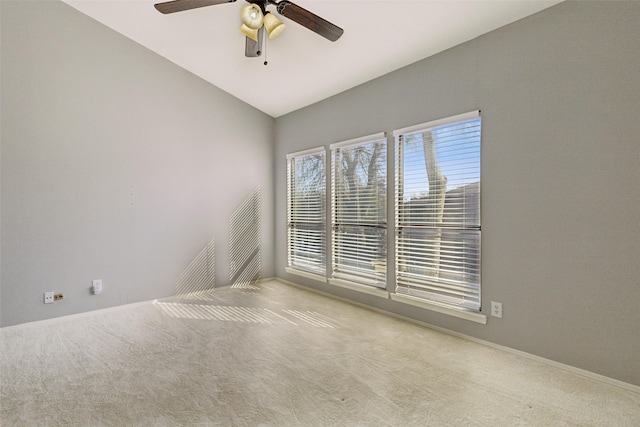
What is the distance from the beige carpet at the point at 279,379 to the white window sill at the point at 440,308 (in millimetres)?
214

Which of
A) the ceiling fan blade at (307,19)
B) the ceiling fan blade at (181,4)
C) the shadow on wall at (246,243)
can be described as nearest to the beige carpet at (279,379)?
the shadow on wall at (246,243)

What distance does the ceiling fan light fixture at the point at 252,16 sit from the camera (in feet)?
7.95

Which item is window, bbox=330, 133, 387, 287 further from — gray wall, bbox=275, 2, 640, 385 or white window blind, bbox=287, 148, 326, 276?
A: gray wall, bbox=275, 2, 640, 385

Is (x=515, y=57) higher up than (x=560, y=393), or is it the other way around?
(x=515, y=57)

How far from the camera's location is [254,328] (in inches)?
124

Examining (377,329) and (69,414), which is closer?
(69,414)

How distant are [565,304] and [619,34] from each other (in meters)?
1.90

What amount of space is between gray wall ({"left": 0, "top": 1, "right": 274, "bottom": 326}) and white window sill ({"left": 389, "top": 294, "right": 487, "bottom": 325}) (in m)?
2.69

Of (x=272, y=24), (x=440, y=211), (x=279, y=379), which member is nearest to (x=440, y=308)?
(x=440, y=211)

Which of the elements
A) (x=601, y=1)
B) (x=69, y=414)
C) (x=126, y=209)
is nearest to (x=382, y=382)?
(x=69, y=414)

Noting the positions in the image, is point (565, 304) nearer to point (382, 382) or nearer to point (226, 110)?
point (382, 382)

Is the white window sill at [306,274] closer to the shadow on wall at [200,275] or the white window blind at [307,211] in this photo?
the white window blind at [307,211]

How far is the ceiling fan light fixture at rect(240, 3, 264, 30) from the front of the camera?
7.95 ft

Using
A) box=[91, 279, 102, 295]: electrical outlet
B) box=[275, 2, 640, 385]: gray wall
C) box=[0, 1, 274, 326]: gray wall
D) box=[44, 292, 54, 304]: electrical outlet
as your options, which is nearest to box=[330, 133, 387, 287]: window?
box=[275, 2, 640, 385]: gray wall
